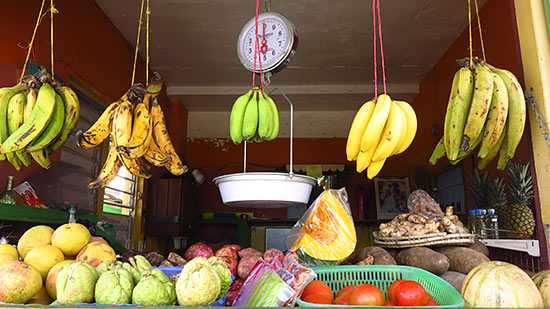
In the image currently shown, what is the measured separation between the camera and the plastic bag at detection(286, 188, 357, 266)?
1390 millimetres

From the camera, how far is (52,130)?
176 centimetres

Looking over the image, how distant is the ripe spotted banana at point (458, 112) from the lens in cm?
154

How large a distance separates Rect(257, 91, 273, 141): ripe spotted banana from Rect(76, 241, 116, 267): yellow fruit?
2.54 feet

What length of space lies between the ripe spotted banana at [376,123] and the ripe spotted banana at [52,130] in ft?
4.84

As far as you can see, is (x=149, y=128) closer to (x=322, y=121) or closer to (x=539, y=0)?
(x=539, y=0)

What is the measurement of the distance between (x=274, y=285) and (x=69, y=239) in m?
0.95

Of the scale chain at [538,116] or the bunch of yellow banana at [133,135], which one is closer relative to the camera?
the scale chain at [538,116]

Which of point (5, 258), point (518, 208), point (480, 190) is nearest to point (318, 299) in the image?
point (5, 258)

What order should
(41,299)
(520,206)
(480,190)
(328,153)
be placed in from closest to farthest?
(41,299), (520,206), (480,190), (328,153)

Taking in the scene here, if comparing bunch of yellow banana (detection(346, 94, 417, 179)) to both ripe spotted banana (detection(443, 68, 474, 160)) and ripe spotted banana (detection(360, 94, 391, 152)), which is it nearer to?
ripe spotted banana (detection(360, 94, 391, 152))

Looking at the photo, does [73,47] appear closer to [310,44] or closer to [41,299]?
[310,44]

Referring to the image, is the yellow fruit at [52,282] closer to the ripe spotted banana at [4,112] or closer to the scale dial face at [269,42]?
the ripe spotted banana at [4,112]

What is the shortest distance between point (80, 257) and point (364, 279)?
108 cm

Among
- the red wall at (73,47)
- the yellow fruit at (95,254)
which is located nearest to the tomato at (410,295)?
the yellow fruit at (95,254)
